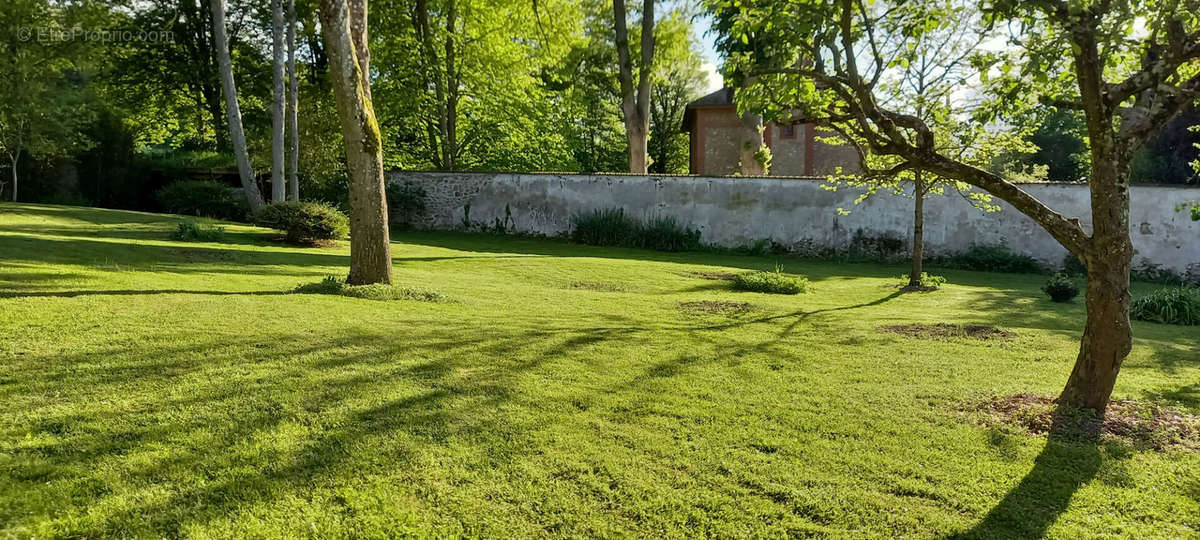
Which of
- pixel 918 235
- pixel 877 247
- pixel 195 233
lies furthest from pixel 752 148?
pixel 195 233

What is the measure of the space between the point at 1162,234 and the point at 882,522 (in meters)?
19.7

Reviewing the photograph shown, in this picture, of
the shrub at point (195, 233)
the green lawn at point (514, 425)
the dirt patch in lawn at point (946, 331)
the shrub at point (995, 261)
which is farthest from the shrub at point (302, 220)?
the shrub at point (995, 261)

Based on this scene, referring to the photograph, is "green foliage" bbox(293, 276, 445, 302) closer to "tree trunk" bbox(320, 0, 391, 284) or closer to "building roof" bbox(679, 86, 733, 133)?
"tree trunk" bbox(320, 0, 391, 284)

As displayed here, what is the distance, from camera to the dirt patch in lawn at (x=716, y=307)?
9.12 m

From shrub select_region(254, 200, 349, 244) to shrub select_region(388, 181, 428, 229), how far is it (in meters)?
6.76

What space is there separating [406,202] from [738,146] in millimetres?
15783

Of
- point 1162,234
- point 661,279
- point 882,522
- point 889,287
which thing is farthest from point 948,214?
point 882,522

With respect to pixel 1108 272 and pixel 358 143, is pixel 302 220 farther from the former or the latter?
pixel 1108 272

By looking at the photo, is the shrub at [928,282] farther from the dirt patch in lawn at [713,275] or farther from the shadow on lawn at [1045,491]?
the shadow on lawn at [1045,491]

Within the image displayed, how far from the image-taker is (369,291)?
8.41m

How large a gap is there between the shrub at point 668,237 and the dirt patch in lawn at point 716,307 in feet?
31.4

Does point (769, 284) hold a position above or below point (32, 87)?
below

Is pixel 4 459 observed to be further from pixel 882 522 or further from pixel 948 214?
pixel 948 214

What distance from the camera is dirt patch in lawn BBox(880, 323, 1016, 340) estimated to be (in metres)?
7.80
